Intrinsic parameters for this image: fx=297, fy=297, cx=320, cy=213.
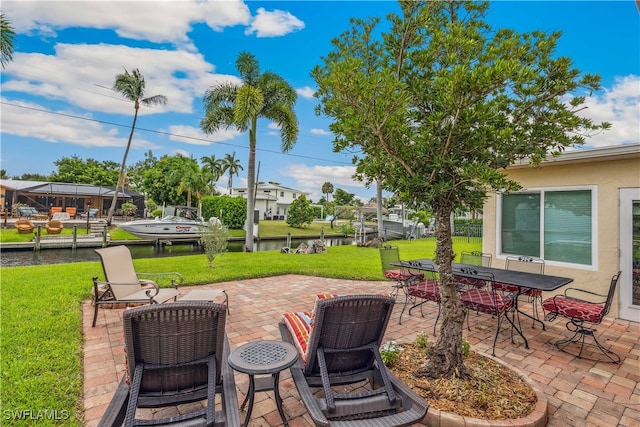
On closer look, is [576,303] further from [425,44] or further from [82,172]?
[82,172]

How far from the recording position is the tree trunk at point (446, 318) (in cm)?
268

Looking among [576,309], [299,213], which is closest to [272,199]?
[299,213]

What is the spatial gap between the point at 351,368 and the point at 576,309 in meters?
3.14

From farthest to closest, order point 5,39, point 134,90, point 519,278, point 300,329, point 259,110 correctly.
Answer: point 134,90 → point 259,110 → point 5,39 → point 519,278 → point 300,329

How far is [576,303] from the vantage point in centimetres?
390

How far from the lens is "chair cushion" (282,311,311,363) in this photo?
2.46m

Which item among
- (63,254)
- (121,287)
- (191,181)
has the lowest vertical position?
(63,254)

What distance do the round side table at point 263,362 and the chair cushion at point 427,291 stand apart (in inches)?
110

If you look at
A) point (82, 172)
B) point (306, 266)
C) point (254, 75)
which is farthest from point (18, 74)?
point (82, 172)

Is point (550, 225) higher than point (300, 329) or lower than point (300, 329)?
higher

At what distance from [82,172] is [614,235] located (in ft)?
159

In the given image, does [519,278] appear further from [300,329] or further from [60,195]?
[60,195]

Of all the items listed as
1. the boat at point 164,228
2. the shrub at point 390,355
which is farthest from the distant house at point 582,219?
the boat at point 164,228

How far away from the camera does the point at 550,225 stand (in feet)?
18.7
